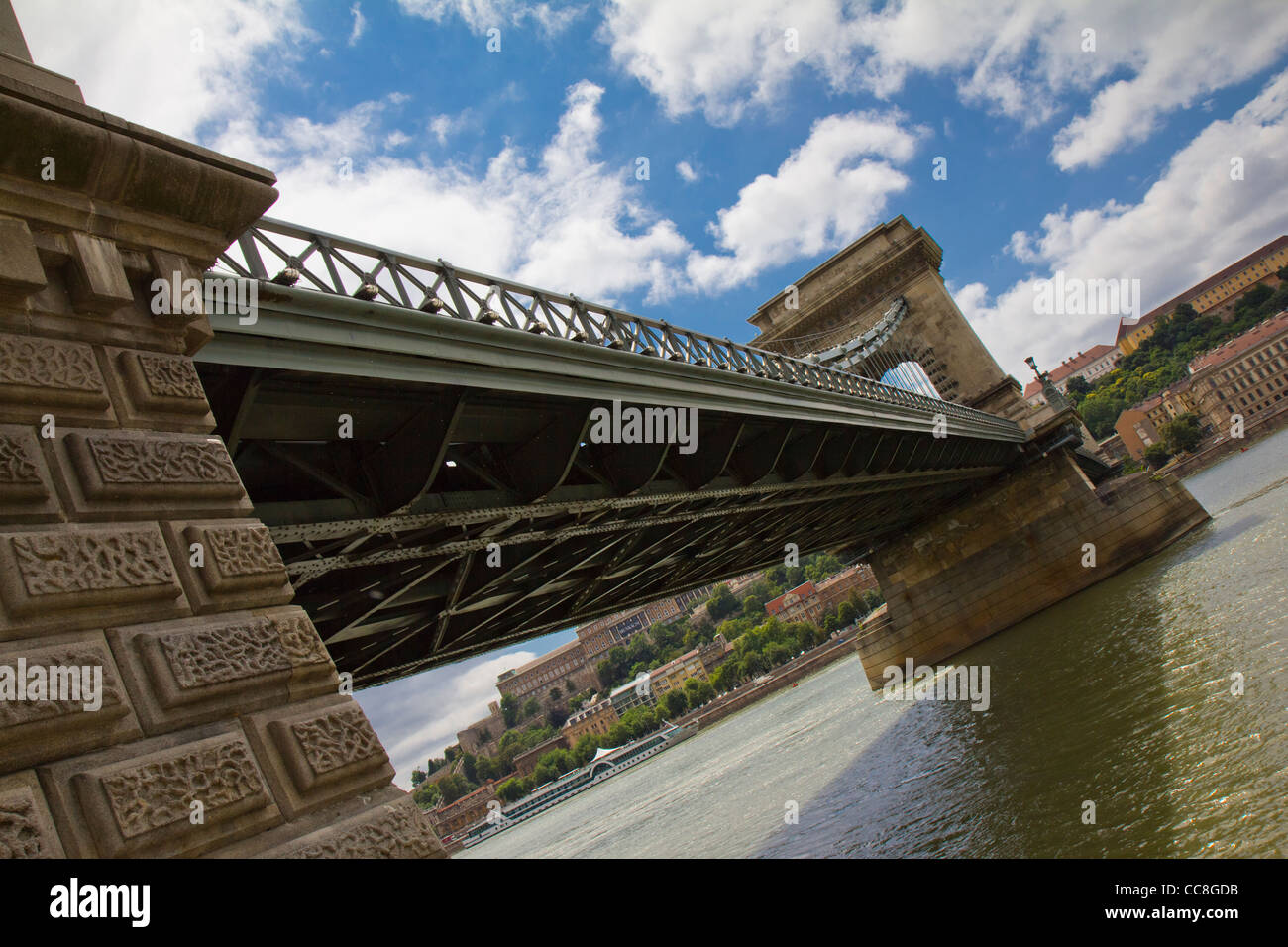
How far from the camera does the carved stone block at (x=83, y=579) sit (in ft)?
9.29

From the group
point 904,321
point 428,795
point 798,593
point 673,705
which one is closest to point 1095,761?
point 904,321

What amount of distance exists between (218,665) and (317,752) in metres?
0.49

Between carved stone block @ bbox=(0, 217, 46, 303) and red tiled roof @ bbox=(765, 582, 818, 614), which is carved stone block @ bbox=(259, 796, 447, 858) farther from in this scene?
red tiled roof @ bbox=(765, 582, 818, 614)

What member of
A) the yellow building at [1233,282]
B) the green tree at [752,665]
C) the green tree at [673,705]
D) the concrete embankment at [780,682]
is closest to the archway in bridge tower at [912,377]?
the concrete embankment at [780,682]

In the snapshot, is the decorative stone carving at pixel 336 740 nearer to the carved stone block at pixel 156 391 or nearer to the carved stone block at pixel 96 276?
the carved stone block at pixel 156 391

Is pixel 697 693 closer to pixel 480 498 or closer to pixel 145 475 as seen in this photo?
pixel 480 498

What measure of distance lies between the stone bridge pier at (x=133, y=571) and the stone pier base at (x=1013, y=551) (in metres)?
29.5

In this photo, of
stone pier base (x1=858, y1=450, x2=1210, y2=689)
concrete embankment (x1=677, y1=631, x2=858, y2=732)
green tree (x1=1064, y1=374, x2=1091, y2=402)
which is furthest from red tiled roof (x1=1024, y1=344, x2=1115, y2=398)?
stone pier base (x1=858, y1=450, x2=1210, y2=689)

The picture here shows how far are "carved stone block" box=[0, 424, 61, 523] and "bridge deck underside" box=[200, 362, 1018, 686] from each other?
2330mm

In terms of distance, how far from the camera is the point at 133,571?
3213 millimetres

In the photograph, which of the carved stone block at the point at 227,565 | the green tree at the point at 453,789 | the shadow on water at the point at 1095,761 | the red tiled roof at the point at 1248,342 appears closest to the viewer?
the carved stone block at the point at 227,565
